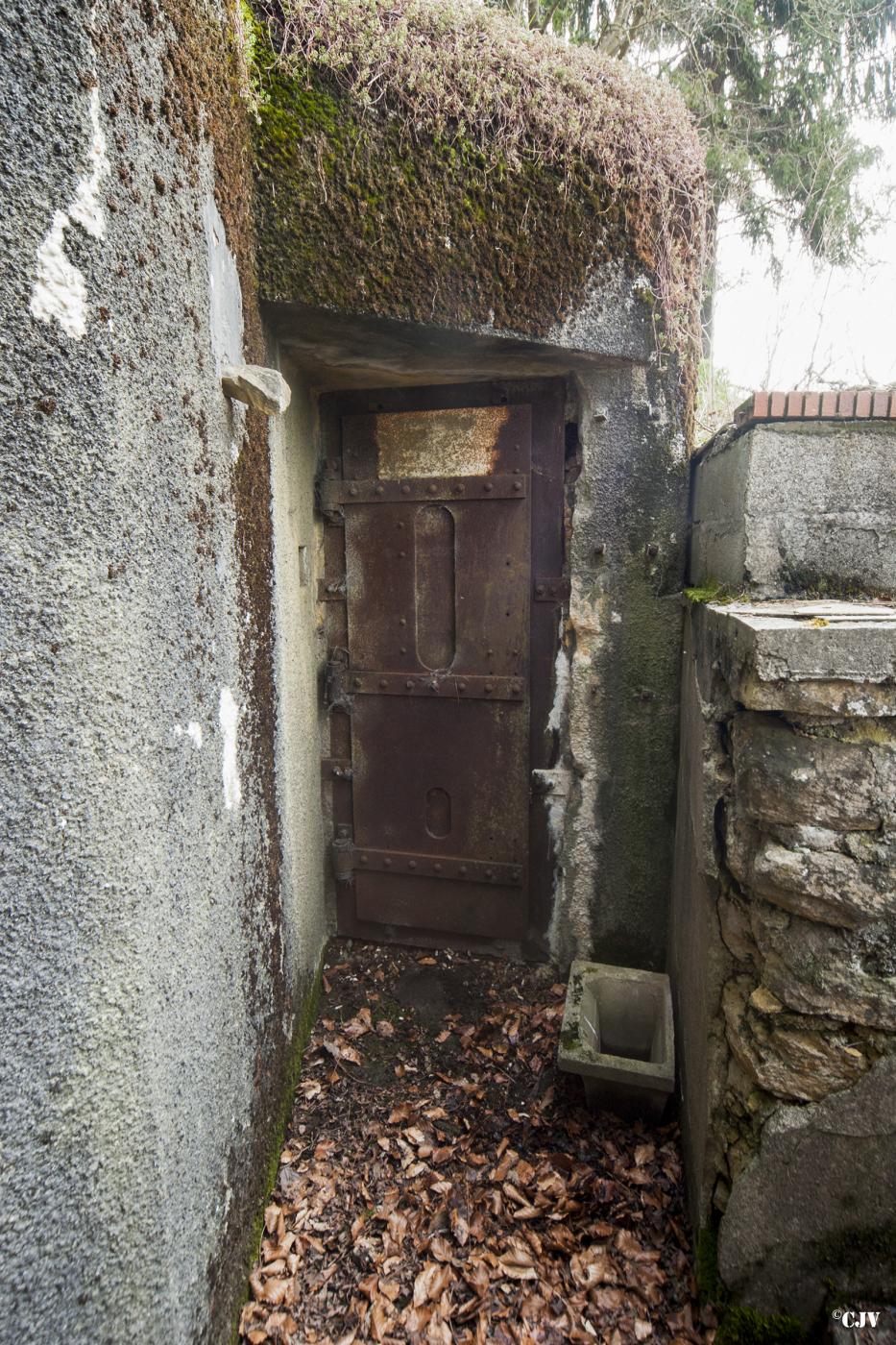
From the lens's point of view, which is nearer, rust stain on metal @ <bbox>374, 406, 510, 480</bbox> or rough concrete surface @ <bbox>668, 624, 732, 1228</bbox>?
rough concrete surface @ <bbox>668, 624, 732, 1228</bbox>

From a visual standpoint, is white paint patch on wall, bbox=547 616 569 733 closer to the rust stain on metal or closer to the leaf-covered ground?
the rust stain on metal

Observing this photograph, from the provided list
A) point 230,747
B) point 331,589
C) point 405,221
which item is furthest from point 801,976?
point 405,221

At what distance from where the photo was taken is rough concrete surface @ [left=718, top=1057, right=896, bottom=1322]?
1662 mm

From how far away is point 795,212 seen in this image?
4.77m

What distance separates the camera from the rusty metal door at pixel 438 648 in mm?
3082

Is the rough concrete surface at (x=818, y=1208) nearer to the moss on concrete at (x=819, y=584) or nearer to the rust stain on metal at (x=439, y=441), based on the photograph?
the moss on concrete at (x=819, y=584)

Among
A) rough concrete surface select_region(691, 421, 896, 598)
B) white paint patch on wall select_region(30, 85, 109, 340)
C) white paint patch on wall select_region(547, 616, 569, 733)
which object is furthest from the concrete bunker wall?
rough concrete surface select_region(691, 421, 896, 598)

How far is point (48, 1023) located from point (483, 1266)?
172 centimetres

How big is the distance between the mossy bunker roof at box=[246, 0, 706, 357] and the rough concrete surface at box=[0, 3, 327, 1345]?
0.46 m

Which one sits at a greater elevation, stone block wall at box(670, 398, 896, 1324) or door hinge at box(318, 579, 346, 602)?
door hinge at box(318, 579, 346, 602)

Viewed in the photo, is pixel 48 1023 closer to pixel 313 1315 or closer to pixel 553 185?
pixel 313 1315

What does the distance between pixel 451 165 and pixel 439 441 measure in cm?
101

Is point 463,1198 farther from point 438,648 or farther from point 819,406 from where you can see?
point 819,406

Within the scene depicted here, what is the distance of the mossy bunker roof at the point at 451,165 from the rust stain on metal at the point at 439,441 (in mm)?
523
